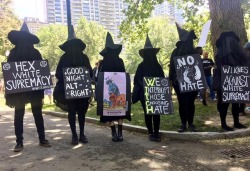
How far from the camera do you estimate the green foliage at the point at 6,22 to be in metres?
26.1

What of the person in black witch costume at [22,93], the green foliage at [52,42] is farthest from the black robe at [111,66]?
the green foliage at [52,42]

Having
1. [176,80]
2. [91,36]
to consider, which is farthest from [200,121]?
[91,36]

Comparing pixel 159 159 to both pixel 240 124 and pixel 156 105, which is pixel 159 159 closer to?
pixel 156 105

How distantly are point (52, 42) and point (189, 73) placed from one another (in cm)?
5419

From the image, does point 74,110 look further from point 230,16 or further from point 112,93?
point 230,16

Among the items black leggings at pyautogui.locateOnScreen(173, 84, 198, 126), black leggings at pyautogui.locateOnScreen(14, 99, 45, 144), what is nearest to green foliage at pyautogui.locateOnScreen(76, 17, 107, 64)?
black leggings at pyautogui.locateOnScreen(173, 84, 198, 126)

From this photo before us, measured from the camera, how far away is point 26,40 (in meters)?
6.10

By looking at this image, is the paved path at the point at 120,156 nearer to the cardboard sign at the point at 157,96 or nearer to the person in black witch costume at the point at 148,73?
the person in black witch costume at the point at 148,73

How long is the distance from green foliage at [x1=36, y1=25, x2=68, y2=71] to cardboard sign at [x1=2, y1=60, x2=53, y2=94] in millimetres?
50485

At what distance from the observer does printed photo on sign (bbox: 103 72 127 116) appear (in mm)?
6547

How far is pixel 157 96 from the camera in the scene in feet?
21.8

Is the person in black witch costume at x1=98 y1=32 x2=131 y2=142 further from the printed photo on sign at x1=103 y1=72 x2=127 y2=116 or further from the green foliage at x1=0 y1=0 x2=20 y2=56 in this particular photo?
the green foliage at x1=0 y1=0 x2=20 y2=56

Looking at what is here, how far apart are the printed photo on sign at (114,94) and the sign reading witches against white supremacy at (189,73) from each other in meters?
1.12

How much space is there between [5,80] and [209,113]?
18.3ft
